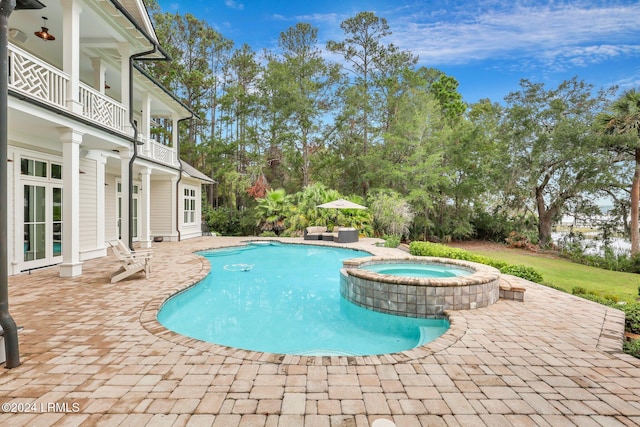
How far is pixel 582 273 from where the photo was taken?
11.1 metres

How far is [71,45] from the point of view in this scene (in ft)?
23.0

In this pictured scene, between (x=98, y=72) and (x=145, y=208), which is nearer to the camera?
(x=98, y=72)

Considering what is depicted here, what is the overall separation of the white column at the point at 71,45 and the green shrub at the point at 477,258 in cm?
1052

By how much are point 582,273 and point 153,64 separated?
2688 centimetres

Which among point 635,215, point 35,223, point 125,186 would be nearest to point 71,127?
point 35,223

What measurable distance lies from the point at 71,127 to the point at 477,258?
10756 mm

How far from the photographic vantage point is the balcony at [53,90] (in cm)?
588

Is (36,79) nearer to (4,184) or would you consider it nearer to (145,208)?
(4,184)

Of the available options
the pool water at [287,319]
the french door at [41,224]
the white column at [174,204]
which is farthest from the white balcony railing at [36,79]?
the white column at [174,204]

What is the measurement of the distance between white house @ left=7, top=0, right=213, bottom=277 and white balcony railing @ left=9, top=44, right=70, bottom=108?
0.02m

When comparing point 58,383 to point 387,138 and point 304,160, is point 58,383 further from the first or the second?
point 304,160

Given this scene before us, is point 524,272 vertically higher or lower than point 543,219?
lower

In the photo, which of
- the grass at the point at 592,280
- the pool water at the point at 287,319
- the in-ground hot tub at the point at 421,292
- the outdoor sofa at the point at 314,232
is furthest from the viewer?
the outdoor sofa at the point at 314,232

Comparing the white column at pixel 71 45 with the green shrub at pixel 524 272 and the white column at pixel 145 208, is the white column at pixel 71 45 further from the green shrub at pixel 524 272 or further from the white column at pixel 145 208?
the green shrub at pixel 524 272
